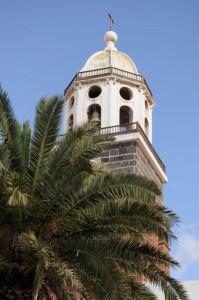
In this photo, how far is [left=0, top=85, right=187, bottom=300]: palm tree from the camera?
1272 cm

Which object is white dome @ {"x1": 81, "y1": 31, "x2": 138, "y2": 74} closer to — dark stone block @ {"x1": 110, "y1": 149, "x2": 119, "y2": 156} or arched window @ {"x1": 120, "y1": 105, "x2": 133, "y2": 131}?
arched window @ {"x1": 120, "y1": 105, "x2": 133, "y2": 131}

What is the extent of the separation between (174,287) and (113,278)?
1.78 m

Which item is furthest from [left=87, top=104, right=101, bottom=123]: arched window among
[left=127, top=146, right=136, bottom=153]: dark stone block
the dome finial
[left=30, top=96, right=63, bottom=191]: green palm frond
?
[left=30, top=96, right=63, bottom=191]: green palm frond

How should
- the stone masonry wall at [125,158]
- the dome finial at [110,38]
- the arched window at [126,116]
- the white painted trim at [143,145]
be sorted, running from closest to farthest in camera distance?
the stone masonry wall at [125,158], the white painted trim at [143,145], the arched window at [126,116], the dome finial at [110,38]

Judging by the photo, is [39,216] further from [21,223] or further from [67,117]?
[67,117]

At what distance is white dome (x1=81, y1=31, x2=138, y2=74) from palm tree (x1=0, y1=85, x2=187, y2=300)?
12464 millimetres

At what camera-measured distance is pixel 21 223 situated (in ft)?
42.2

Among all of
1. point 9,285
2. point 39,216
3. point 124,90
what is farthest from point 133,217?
point 124,90

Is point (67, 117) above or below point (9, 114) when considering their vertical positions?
above

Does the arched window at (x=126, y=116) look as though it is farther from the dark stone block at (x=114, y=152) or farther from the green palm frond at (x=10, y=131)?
the green palm frond at (x=10, y=131)

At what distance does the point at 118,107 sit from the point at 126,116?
1.69 m

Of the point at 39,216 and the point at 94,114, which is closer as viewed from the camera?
the point at 39,216

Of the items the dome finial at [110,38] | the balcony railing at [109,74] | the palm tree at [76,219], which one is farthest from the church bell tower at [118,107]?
the palm tree at [76,219]

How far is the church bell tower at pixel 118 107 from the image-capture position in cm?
2292
